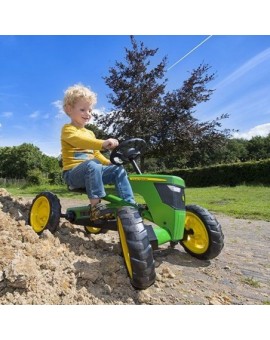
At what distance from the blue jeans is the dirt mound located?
485mm

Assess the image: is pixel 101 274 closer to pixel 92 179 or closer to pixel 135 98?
pixel 92 179

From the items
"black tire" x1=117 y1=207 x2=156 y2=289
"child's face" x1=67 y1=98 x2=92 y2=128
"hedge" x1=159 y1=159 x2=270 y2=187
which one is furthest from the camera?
"hedge" x1=159 y1=159 x2=270 y2=187

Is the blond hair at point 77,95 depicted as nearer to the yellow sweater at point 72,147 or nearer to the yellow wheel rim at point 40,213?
the yellow sweater at point 72,147

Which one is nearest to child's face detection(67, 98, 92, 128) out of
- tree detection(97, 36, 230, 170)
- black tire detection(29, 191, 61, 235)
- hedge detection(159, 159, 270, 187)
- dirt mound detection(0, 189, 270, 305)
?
black tire detection(29, 191, 61, 235)

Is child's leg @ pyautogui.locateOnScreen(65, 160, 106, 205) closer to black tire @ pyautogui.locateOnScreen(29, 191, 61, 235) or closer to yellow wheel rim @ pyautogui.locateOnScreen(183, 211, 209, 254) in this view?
black tire @ pyautogui.locateOnScreen(29, 191, 61, 235)

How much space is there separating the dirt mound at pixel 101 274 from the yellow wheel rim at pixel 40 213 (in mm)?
182

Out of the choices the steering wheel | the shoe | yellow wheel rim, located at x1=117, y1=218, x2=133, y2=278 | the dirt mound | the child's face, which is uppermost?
the child's face

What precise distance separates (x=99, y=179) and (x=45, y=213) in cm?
80

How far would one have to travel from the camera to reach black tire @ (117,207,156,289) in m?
2.10

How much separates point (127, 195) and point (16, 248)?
95cm

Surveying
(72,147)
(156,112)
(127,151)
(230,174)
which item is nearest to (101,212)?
(127,151)

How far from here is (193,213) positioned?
2969 millimetres

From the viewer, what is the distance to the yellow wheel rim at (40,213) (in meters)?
3.29

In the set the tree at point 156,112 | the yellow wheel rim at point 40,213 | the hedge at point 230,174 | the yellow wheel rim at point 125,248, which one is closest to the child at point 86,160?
the yellow wheel rim at point 40,213
